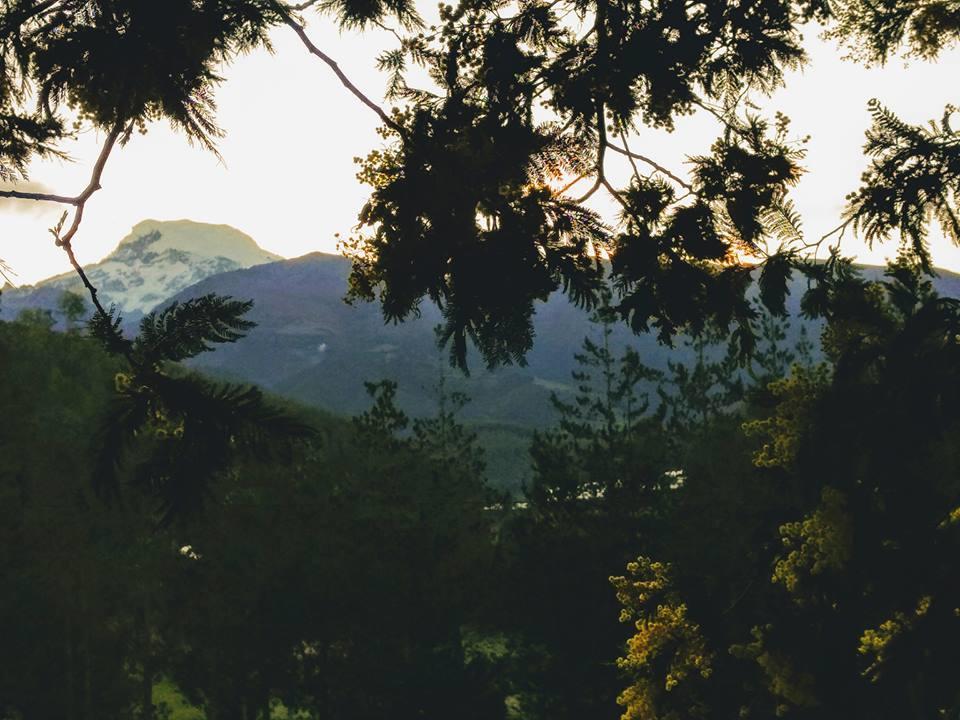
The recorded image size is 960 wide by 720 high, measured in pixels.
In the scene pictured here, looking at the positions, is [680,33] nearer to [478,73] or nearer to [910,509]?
[478,73]

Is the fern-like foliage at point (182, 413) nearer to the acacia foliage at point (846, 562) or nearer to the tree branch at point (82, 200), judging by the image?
the tree branch at point (82, 200)

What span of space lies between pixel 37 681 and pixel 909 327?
30.6m

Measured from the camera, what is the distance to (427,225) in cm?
378

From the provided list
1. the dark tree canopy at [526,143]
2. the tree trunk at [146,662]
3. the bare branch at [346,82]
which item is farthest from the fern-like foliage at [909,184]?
the tree trunk at [146,662]

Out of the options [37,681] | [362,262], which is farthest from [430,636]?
[362,262]

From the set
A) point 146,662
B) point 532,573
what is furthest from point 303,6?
point 146,662

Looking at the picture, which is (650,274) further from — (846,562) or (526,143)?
(846,562)

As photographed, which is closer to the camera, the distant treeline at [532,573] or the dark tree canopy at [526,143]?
the dark tree canopy at [526,143]

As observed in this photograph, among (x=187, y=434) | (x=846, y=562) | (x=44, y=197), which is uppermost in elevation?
(x=44, y=197)

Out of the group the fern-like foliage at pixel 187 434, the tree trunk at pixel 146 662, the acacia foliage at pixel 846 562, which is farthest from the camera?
the tree trunk at pixel 146 662

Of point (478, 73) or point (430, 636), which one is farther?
point (430, 636)

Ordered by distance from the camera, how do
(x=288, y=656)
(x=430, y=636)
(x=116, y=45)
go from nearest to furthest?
1. (x=116, y=45)
2. (x=430, y=636)
3. (x=288, y=656)

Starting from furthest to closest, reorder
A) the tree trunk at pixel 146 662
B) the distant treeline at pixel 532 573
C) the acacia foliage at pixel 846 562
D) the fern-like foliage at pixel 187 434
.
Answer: the tree trunk at pixel 146 662, the distant treeline at pixel 532 573, the acacia foliage at pixel 846 562, the fern-like foliage at pixel 187 434

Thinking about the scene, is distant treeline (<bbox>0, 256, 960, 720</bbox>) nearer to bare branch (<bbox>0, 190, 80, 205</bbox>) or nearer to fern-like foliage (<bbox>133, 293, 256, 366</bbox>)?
fern-like foliage (<bbox>133, 293, 256, 366</bbox>)
